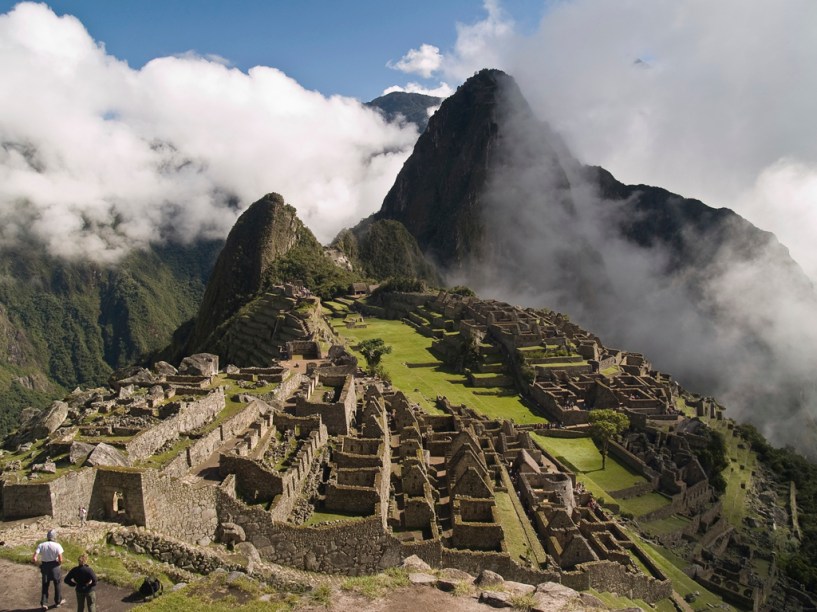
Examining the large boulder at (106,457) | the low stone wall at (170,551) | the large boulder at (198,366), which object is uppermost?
the large boulder at (198,366)

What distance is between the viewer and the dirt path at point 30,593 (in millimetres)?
10539

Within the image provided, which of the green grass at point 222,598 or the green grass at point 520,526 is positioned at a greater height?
the green grass at point 222,598

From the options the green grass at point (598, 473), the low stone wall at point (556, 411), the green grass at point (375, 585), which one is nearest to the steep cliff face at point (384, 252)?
Answer: the low stone wall at point (556, 411)

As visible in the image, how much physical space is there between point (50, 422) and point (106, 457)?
5088 mm

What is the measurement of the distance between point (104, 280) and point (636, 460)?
14521 cm

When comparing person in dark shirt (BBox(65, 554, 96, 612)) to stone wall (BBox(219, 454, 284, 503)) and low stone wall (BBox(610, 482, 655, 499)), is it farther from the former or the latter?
low stone wall (BBox(610, 482, 655, 499))

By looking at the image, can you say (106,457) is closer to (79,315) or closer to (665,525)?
(665,525)

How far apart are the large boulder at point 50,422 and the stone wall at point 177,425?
337 centimetres

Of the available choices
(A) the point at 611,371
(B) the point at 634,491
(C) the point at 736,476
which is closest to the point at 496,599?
(B) the point at 634,491

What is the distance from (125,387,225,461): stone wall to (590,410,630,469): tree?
102 feet

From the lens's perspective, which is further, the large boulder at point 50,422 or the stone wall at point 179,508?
the large boulder at point 50,422

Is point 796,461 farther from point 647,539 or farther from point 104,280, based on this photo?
point 104,280

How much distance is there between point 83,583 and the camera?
33.3 feet

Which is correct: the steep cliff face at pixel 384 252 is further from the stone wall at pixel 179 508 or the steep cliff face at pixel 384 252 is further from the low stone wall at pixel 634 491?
the stone wall at pixel 179 508
